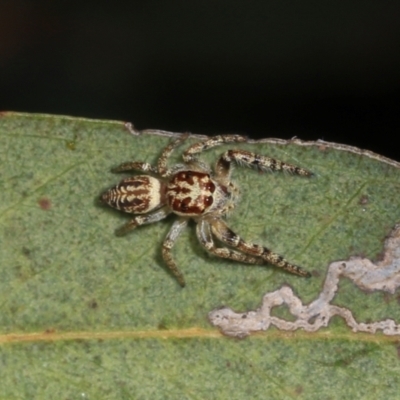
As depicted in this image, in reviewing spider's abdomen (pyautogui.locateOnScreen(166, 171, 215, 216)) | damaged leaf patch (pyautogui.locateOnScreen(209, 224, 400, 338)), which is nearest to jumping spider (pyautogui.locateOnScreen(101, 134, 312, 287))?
spider's abdomen (pyautogui.locateOnScreen(166, 171, 215, 216))

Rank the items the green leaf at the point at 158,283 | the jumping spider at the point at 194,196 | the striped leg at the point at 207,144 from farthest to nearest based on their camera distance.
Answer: the striped leg at the point at 207,144
the jumping spider at the point at 194,196
the green leaf at the point at 158,283

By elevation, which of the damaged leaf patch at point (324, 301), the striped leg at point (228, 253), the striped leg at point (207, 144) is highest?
the striped leg at point (207, 144)

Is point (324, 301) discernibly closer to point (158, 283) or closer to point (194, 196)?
point (158, 283)

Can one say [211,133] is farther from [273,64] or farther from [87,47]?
[87,47]

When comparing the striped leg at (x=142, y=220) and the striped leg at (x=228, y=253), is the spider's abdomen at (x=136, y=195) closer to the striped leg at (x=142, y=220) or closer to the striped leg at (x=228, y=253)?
the striped leg at (x=142, y=220)

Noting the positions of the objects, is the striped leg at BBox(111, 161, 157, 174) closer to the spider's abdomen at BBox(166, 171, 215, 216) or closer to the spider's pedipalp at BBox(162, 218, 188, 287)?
the spider's abdomen at BBox(166, 171, 215, 216)

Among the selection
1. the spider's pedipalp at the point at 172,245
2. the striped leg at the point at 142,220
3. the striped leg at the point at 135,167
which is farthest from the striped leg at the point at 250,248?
the striped leg at the point at 135,167

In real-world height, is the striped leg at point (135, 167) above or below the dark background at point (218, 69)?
below

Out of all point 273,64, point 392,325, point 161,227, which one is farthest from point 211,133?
point 392,325

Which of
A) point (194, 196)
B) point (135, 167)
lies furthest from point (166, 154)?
point (194, 196)
